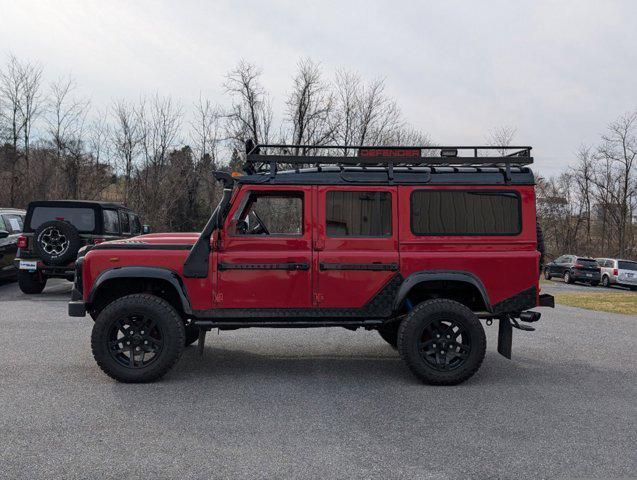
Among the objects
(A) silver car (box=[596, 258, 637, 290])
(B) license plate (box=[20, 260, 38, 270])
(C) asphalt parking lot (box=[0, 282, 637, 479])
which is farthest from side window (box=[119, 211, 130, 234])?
(A) silver car (box=[596, 258, 637, 290])

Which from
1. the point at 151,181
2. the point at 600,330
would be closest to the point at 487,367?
the point at 600,330

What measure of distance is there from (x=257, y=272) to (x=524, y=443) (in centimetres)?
283

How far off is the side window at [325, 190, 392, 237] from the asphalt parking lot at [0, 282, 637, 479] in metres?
1.52

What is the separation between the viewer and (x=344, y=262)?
563cm

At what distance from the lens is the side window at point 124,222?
42.6 ft

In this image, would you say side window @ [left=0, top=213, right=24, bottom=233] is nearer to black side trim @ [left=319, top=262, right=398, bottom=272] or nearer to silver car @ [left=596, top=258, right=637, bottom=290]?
black side trim @ [left=319, top=262, right=398, bottom=272]

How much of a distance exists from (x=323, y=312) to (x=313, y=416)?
1.28 m

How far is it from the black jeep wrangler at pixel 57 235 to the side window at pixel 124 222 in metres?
0.23

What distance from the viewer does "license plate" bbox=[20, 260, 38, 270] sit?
1132cm

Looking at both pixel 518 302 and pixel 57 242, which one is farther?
pixel 57 242

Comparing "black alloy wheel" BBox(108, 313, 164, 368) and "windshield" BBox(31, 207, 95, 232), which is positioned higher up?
"windshield" BBox(31, 207, 95, 232)

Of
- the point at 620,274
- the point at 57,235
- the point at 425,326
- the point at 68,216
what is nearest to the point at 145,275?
the point at 425,326

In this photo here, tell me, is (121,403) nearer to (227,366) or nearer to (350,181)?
(227,366)

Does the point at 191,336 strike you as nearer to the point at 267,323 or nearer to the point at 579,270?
the point at 267,323
